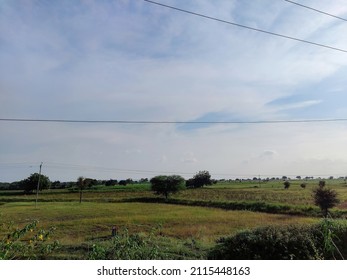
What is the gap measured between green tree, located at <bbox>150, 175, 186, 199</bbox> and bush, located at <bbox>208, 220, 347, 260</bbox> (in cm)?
6397

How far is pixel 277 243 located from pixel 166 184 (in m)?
65.4

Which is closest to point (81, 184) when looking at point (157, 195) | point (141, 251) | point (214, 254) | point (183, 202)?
point (157, 195)

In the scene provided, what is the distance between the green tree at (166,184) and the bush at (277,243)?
6397 cm

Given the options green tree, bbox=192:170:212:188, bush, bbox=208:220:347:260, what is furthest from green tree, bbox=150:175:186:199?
bush, bbox=208:220:347:260

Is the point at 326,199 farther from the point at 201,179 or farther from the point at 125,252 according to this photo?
the point at 201,179

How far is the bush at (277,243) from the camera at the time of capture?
967cm

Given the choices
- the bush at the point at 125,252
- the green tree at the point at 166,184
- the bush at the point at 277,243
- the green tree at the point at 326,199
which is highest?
the green tree at the point at 166,184

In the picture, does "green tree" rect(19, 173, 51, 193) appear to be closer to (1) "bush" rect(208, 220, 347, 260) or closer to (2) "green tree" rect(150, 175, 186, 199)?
(2) "green tree" rect(150, 175, 186, 199)

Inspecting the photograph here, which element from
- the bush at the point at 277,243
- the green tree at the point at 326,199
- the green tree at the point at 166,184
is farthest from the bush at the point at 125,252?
the green tree at the point at 166,184

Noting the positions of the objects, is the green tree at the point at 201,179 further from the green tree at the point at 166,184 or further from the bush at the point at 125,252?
the bush at the point at 125,252

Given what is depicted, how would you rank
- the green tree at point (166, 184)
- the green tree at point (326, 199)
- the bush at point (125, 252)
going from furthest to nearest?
1. the green tree at point (166, 184)
2. the green tree at point (326, 199)
3. the bush at point (125, 252)

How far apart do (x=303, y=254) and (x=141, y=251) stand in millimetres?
6484

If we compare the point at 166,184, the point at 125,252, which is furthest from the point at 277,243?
the point at 166,184

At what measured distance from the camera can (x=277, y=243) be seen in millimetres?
10102
